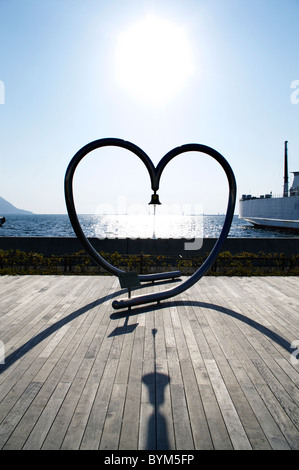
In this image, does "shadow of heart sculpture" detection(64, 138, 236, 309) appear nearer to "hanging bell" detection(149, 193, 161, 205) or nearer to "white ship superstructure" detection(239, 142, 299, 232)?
"hanging bell" detection(149, 193, 161, 205)

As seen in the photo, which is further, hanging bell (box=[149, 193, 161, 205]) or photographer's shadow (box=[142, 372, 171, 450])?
hanging bell (box=[149, 193, 161, 205])

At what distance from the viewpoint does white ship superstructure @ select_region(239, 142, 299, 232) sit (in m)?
52.2

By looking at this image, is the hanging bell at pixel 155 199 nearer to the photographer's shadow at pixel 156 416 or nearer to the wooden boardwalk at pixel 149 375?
the wooden boardwalk at pixel 149 375

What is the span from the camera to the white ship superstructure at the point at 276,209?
171 feet

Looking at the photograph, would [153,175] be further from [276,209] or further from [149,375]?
[276,209]

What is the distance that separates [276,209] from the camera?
189 ft

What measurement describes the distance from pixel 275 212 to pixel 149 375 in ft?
195

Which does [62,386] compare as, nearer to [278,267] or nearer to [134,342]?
[134,342]

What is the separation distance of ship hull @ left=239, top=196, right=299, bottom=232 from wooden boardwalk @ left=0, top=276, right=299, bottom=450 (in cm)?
4974

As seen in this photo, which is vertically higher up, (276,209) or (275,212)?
(276,209)

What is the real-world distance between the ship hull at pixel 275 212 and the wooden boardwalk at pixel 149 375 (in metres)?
49.7

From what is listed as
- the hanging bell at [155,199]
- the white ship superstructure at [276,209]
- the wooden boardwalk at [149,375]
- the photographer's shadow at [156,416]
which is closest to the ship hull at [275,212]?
the white ship superstructure at [276,209]

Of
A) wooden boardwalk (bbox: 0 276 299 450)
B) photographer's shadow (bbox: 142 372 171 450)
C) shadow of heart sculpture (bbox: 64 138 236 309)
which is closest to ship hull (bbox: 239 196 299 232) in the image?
shadow of heart sculpture (bbox: 64 138 236 309)

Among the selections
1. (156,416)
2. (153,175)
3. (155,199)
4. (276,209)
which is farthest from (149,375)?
(276,209)
